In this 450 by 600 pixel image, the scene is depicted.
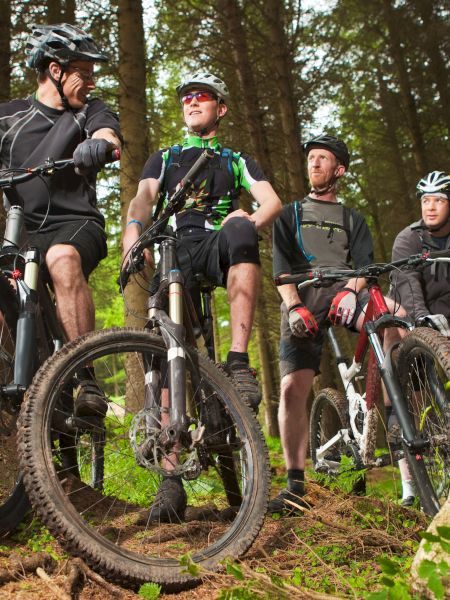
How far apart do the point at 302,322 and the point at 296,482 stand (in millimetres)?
1127

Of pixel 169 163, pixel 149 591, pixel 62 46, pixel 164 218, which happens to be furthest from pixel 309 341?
pixel 149 591

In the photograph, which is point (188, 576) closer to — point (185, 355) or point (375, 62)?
point (185, 355)

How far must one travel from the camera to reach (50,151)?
4.18m

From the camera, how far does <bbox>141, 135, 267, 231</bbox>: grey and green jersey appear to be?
4438mm

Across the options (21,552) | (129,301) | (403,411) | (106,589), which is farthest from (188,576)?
(129,301)

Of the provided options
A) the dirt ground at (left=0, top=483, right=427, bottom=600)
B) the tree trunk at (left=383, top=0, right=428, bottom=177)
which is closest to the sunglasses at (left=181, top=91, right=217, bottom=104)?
the dirt ground at (left=0, top=483, right=427, bottom=600)

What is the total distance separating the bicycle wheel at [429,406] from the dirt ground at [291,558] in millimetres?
201

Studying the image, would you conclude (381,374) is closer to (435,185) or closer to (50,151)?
(435,185)

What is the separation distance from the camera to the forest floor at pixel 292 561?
102 inches

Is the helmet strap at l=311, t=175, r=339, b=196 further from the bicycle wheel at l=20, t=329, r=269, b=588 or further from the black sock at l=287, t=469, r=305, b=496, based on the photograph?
the bicycle wheel at l=20, t=329, r=269, b=588

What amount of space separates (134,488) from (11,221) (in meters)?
1.67

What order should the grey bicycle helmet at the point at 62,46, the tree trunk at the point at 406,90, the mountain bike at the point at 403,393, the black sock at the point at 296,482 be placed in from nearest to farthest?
the mountain bike at the point at 403,393 → the grey bicycle helmet at the point at 62,46 → the black sock at the point at 296,482 → the tree trunk at the point at 406,90

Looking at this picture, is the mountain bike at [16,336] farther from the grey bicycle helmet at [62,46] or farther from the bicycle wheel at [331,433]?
the bicycle wheel at [331,433]

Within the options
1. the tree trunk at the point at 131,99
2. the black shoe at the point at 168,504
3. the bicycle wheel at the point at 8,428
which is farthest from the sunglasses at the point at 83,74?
the tree trunk at the point at 131,99
